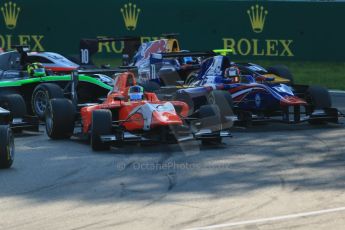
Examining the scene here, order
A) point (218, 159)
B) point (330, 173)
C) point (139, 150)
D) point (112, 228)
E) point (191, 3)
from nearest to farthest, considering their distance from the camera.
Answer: point (112, 228) < point (330, 173) < point (218, 159) < point (139, 150) < point (191, 3)

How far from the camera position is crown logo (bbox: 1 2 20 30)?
3153 cm

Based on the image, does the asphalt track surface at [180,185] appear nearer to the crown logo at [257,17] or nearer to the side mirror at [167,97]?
the side mirror at [167,97]

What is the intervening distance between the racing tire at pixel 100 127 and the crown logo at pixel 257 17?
52.6ft

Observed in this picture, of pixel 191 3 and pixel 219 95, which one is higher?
pixel 191 3

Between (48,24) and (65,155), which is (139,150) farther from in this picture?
(48,24)

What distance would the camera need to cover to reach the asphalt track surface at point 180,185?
8633 mm

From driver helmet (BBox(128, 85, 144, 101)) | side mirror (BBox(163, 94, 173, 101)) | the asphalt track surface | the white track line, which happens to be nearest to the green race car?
side mirror (BBox(163, 94, 173, 101))

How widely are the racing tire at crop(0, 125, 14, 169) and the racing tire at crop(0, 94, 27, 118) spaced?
4.35 m

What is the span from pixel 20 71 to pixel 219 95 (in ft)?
16.5

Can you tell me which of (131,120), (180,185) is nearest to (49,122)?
(131,120)

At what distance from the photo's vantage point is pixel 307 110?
16859 mm

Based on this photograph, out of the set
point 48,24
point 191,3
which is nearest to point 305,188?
point 191,3

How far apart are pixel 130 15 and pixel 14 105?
14917 millimetres

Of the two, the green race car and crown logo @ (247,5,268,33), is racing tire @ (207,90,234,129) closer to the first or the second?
Result: the green race car
